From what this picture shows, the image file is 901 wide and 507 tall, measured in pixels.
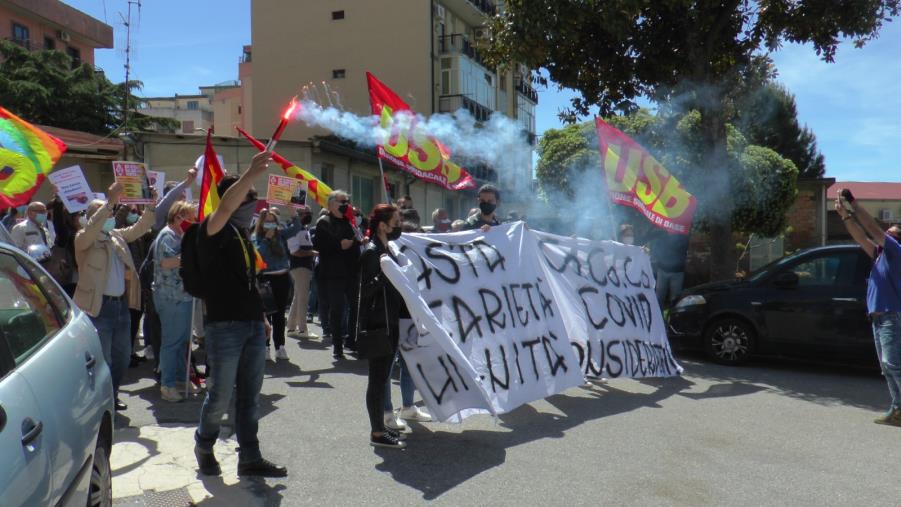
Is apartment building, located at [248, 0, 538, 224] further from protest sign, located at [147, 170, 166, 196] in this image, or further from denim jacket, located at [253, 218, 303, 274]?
denim jacket, located at [253, 218, 303, 274]

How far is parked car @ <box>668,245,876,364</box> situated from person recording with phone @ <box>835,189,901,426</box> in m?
1.88

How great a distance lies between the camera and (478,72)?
110 feet

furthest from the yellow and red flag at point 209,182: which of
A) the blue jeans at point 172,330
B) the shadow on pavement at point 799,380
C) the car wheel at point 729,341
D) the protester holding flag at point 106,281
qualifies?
the car wheel at point 729,341

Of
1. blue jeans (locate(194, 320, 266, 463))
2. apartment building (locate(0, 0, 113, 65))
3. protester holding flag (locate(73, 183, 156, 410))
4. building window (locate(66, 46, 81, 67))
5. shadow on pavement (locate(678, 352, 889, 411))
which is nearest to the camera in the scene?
blue jeans (locate(194, 320, 266, 463))

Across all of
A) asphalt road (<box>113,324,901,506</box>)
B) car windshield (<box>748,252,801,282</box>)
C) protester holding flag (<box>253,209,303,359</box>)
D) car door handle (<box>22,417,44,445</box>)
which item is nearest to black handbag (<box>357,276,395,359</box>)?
asphalt road (<box>113,324,901,506</box>)

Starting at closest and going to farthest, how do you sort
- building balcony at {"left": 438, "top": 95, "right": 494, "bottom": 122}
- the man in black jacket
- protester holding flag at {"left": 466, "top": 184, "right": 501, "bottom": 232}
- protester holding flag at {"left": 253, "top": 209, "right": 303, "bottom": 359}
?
protester holding flag at {"left": 466, "top": 184, "right": 501, "bottom": 232} → protester holding flag at {"left": 253, "top": 209, "right": 303, "bottom": 359} → the man in black jacket → building balcony at {"left": 438, "top": 95, "right": 494, "bottom": 122}

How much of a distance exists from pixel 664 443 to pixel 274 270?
493cm

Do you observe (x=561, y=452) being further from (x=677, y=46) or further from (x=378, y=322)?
(x=677, y=46)

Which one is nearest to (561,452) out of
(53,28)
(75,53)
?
(53,28)

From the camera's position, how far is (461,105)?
32188 millimetres

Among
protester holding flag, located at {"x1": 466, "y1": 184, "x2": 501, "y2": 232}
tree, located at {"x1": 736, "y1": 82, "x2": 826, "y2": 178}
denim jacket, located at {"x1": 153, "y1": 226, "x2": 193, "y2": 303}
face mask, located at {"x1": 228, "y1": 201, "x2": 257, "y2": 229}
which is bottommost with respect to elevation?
denim jacket, located at {"x1": 153, "y1": 226, "x2": 193, "y2": 303}

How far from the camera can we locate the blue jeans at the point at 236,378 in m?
4.36

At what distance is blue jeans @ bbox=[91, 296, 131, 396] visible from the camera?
18.9 feet

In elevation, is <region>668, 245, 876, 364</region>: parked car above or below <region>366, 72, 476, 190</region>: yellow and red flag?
below
